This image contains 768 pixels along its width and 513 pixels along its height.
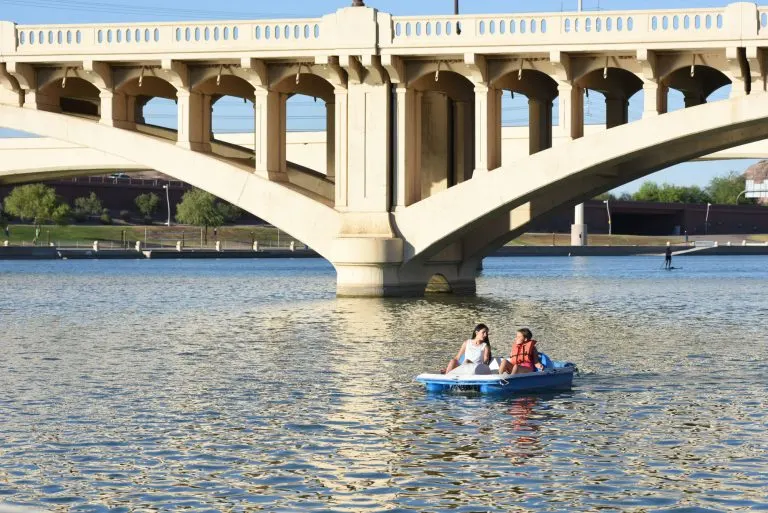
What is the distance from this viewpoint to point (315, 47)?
54219mm

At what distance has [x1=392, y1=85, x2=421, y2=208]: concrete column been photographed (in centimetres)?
5462

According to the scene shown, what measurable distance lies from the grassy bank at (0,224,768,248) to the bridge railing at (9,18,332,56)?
283ft

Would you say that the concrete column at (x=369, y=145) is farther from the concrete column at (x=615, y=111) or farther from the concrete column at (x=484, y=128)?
the concrete column at (x=615, y=111)

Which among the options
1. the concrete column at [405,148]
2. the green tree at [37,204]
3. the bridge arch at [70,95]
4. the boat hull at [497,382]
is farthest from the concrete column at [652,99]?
the green tree at [37,204]

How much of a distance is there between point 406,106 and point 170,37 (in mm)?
9459

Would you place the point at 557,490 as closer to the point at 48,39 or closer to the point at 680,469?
the point at 680,469

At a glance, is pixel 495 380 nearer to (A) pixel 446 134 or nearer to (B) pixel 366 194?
(B) pixel 366 194

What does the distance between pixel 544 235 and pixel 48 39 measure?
12248cm

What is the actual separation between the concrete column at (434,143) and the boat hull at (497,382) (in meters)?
30.8

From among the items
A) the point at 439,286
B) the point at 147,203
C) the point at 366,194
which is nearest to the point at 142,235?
the point at 147,203

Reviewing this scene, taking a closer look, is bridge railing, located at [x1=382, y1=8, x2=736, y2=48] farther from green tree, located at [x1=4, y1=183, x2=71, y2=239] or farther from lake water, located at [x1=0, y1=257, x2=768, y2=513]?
green tree, located at [x1=4, y1=183, x2=71, y2=239]

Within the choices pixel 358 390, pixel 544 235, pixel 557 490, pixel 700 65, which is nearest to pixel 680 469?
pixel 557 490

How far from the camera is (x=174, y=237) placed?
165250 millimetres

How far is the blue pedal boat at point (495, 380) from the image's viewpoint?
27.4m
